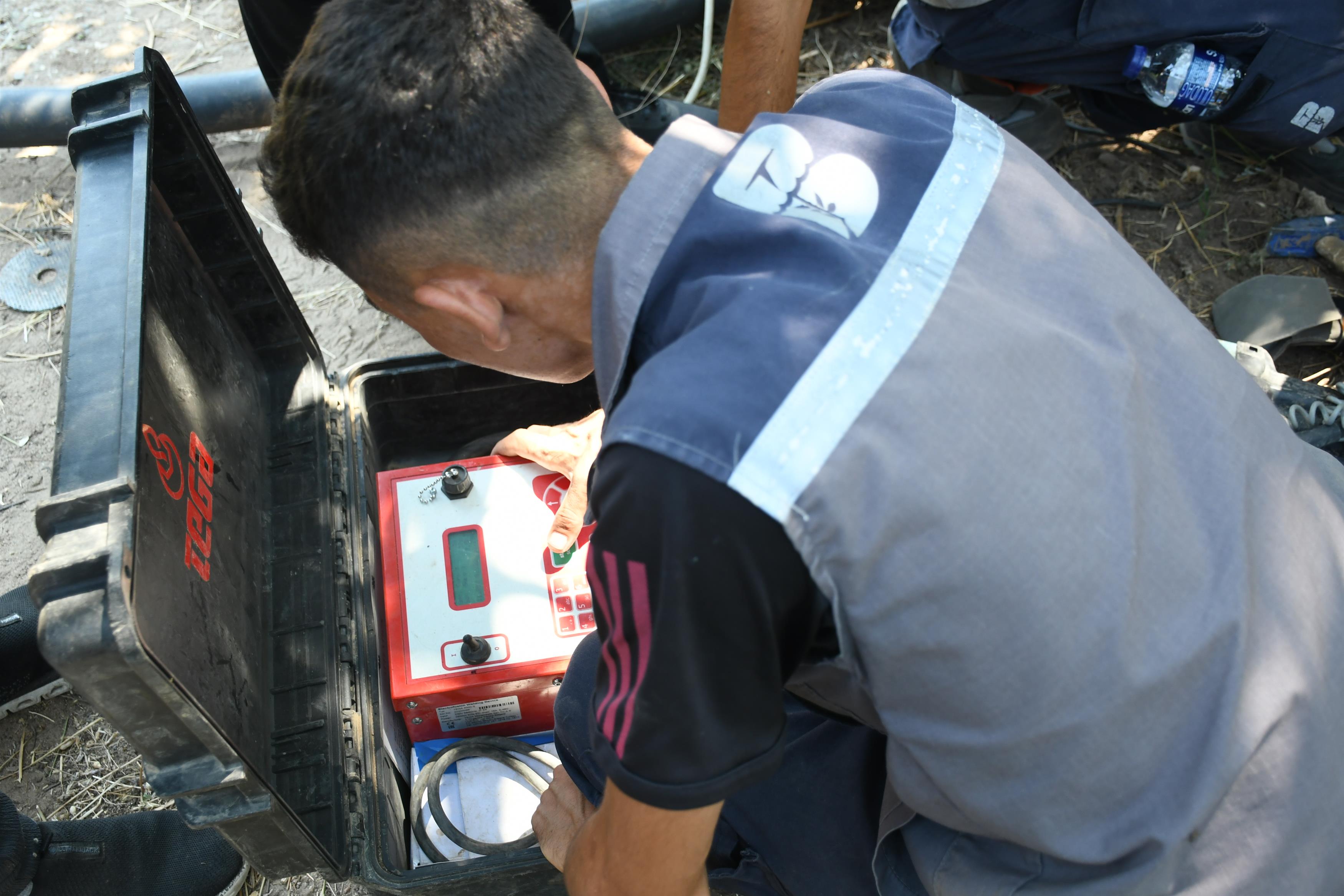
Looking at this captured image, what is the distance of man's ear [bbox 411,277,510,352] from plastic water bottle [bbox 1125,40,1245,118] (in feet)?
6.03

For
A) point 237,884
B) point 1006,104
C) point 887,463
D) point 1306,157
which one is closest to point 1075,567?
point 887,463

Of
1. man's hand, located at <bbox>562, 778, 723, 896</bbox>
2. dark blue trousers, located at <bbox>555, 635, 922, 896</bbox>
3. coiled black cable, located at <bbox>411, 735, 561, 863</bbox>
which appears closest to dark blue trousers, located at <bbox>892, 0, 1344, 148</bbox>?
dark blue trousers, located at <bbox>555, 635, 922, 896</bbox>

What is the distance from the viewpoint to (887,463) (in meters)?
0.72

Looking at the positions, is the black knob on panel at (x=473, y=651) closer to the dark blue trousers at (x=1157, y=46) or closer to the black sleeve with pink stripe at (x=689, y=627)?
the black sleeve with pink stripe at (x=689, y=627)

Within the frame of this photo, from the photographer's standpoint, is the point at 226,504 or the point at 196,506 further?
the point at 226,504

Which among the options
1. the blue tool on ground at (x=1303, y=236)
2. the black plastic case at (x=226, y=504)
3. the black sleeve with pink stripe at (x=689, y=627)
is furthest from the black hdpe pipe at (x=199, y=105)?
the black sleeve with pink stripe at (x=689, y=627)

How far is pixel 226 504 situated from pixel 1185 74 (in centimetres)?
212

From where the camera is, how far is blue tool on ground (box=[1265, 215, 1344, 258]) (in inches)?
92.6

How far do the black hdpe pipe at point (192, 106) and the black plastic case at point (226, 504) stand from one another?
3.97 feet

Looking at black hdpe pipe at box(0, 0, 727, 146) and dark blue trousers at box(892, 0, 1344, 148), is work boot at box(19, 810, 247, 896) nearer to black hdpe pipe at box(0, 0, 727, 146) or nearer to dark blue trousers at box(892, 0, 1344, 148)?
black hdpe pipe at box(0, 0, 727, 146)

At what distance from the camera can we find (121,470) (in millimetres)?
851

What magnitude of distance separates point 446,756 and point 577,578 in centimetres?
33

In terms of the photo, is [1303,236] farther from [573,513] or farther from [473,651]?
[473,651]

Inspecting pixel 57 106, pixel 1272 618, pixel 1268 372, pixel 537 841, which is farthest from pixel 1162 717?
pixel 57 106
